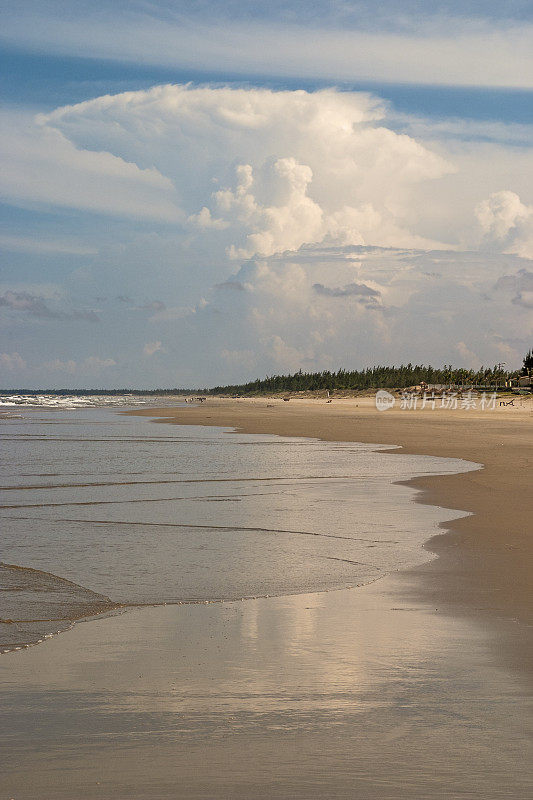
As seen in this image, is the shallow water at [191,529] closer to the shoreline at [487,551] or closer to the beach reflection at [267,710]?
the shoreline at [487,551]

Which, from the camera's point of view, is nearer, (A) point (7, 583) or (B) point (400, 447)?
(A) point (7, 583)

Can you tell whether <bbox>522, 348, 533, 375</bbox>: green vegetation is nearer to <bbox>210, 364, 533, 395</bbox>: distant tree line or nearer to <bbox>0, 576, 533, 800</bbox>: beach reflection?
<bbox>210, 364, 533, 395</bbox>: distant tree line

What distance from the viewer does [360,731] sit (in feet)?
16.0

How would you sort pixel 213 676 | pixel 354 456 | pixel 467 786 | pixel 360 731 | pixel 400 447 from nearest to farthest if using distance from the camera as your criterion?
pixel 467 786
pixel 360 731
pixel 213 676
pixel 354 456
pixel 400 447

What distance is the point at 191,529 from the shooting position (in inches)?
500

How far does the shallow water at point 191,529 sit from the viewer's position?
8.80 meters

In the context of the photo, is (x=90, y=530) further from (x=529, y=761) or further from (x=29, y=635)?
(x=529, y=761)

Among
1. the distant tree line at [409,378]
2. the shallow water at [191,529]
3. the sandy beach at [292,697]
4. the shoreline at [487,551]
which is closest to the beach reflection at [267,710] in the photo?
the sandy beach at [292,697]

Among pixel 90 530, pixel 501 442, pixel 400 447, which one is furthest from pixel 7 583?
pixel 501 442

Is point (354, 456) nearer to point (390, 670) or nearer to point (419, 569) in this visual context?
point (419, 569)

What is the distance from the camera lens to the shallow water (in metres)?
8.80

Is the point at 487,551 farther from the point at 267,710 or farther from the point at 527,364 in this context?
the point at 527,364

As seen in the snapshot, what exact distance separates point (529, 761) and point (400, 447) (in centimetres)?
2778

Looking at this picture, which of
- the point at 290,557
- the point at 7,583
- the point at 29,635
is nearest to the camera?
the point at 29,635
